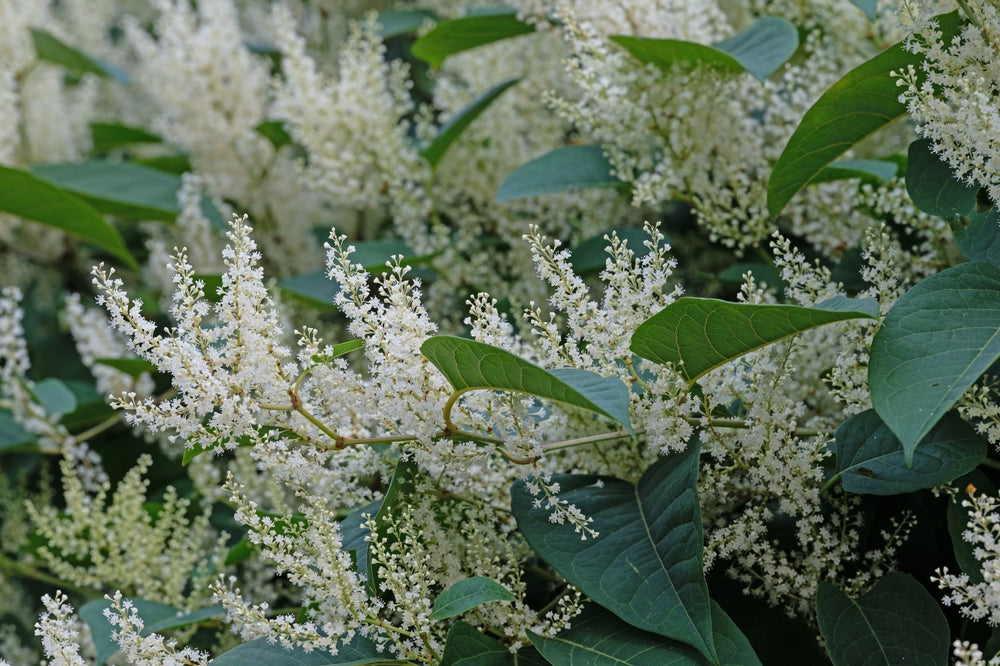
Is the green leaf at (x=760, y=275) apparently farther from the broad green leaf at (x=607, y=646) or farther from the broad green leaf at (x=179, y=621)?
the broad green leaf at (x=179, y=621)

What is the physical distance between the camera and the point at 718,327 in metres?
0.81

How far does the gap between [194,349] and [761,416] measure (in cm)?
52

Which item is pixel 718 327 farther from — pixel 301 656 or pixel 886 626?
pixel 301 656

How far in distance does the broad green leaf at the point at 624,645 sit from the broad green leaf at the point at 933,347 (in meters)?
0.21

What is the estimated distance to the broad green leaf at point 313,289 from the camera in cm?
164

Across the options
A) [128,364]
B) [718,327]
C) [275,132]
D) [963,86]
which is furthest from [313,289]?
[963,86]

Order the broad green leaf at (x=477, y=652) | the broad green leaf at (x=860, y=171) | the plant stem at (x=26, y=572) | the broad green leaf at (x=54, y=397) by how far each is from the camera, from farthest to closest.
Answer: the broad green leaf at (x=54, y=397)
the plant stem at (x=26, y=572)
the broad green leaf at (x=860, y=171)
the broad green leaf at (x=477, y=652)

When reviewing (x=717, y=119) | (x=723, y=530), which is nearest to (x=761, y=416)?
(x=723, y=530)

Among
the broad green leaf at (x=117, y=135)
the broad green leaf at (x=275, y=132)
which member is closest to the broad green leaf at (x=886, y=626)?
the broad green leaf at (x=275, y=132)

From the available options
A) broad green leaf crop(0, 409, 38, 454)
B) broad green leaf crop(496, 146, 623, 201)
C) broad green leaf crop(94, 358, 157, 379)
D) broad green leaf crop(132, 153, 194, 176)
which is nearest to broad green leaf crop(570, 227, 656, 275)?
broad green leaf crop(496, 146, 623, 201)

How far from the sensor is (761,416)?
2.87ft

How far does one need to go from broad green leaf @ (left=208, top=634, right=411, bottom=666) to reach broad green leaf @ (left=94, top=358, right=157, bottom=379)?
2.87 ft

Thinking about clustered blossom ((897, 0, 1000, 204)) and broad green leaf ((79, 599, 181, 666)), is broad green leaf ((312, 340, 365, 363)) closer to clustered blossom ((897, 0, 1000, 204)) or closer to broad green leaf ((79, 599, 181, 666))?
broad green leaf ((79, 599, 181, 666))

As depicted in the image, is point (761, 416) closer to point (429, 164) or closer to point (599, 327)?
point (599, 327)
